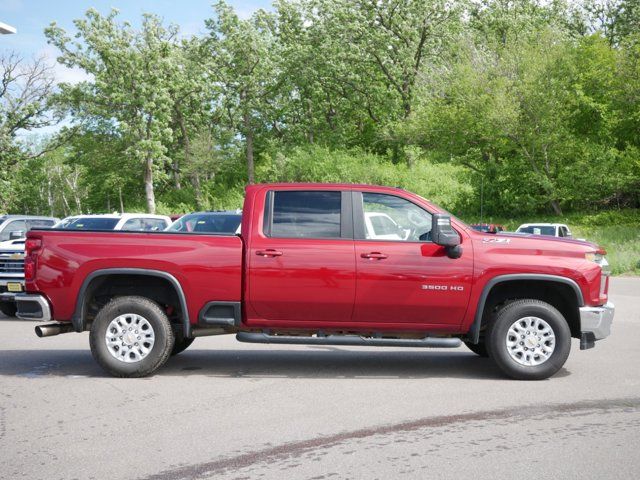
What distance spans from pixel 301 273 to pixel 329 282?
307mm

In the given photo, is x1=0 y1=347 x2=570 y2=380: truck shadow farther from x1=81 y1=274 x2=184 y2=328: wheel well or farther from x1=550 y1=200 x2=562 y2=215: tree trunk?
x1=550 y1=200 x2=562 y2=215: tree trunk

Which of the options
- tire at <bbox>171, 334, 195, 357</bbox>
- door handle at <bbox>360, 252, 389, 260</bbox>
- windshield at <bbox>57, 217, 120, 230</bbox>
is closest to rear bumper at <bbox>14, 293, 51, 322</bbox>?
tire at <bbox>171, 334, 195, 357</bbox>

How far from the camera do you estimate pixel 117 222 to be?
16.4 m

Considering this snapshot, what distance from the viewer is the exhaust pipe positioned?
27.5ft

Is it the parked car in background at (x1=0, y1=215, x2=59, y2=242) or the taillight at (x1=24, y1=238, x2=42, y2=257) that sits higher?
the parked car in background at (x1=0, y1=215, x2=59, y2=242)

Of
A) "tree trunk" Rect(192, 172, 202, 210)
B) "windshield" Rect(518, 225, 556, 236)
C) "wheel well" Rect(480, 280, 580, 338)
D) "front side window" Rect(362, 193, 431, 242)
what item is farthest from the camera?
"tree trunk" Rect(192, 172, 202, 210)

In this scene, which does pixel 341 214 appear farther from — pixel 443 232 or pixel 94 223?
pixel 94 223

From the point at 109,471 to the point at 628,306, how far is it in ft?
46.4

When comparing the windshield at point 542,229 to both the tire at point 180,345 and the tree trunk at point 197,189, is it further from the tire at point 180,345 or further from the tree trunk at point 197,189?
the tree trunk at point 197,189

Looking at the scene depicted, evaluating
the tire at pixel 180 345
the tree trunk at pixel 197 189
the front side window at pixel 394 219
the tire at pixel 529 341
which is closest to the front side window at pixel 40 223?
the tire at pixel 180 345

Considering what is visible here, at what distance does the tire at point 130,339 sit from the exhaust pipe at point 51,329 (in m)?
0.41

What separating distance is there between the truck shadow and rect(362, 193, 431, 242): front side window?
1.55m

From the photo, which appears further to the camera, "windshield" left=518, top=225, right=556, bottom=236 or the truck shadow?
"windshield" left=518, top=225, right=556, bottom=236

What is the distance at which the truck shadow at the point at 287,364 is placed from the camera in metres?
8.70
